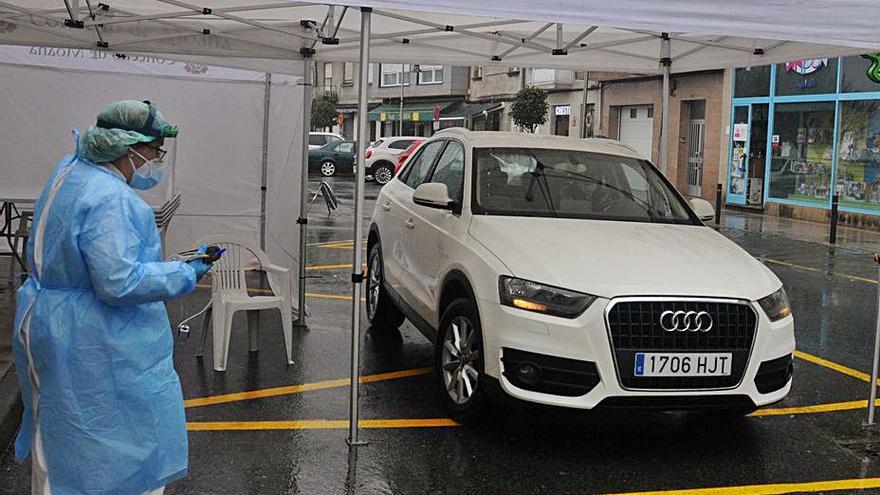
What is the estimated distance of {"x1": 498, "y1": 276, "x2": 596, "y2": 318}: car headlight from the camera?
4961 millimetres

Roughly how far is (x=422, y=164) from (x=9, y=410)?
3.65 meters

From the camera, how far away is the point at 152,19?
722 cm

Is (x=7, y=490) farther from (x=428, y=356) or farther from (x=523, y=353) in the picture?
(x=428, y=356)

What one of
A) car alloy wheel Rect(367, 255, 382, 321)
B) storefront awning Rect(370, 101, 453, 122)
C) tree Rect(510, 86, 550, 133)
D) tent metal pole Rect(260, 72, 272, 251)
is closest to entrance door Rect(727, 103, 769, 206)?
tree Rect(510, 86, 550, 133)

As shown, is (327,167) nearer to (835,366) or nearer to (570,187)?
(835,366)

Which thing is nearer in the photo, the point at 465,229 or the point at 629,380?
the point at 629,380

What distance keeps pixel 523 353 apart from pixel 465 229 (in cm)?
118

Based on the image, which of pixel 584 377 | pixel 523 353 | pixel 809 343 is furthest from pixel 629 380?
pixel 809 343

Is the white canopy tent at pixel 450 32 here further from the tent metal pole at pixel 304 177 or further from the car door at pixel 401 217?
the car door at pixel 401 217

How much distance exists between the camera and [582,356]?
4.90 m

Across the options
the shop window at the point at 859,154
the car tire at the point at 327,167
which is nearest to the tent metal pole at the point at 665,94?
the shop window at the point at 859,154

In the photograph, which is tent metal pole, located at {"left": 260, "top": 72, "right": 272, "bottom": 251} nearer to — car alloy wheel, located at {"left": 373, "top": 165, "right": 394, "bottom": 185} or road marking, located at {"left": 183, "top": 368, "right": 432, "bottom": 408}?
road marking, located at {"left": 183, "top": 368, "right": 432, "bottom": 408}

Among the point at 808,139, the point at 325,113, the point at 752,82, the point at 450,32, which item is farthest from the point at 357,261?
the point at 325,113

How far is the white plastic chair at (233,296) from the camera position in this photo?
6785 millimetres
